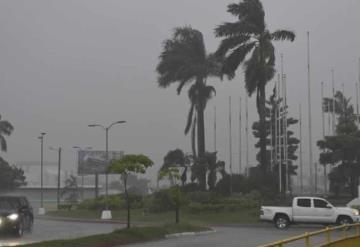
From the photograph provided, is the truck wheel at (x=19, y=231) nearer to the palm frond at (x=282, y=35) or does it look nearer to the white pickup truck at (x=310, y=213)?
the white pickup truck at (x=310, y=213)

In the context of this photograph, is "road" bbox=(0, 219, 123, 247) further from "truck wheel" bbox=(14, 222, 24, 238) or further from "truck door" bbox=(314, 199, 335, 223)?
"truck door" bbox=(314, 199, 335, 223)

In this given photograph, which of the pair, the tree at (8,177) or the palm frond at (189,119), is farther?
the tree at (8,177)

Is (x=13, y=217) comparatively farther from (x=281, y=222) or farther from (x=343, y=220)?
(x=343, y=220)

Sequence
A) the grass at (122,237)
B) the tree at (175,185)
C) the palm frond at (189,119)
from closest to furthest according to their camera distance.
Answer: the grass at (122,237) → the tree at (175,185) → the palm frond at (189,119)

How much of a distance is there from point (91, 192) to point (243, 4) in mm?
110364

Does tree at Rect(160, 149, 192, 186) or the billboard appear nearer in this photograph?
tree at Rect(160, 149, 192, 186)

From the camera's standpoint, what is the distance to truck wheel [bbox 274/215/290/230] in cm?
3912

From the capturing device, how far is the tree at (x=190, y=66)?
68.8 metres

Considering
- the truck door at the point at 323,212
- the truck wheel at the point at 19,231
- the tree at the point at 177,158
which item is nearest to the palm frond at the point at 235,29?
the tree at the point at 177,158

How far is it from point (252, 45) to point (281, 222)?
74.4ft

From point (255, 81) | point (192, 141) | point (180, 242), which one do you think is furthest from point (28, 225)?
point (192, 141)

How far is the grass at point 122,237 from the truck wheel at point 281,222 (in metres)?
7.34

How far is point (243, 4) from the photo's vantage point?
59250 millimetres

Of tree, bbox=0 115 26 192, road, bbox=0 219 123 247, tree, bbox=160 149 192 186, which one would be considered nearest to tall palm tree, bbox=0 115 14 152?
tree, bbox=0 115 26 192
